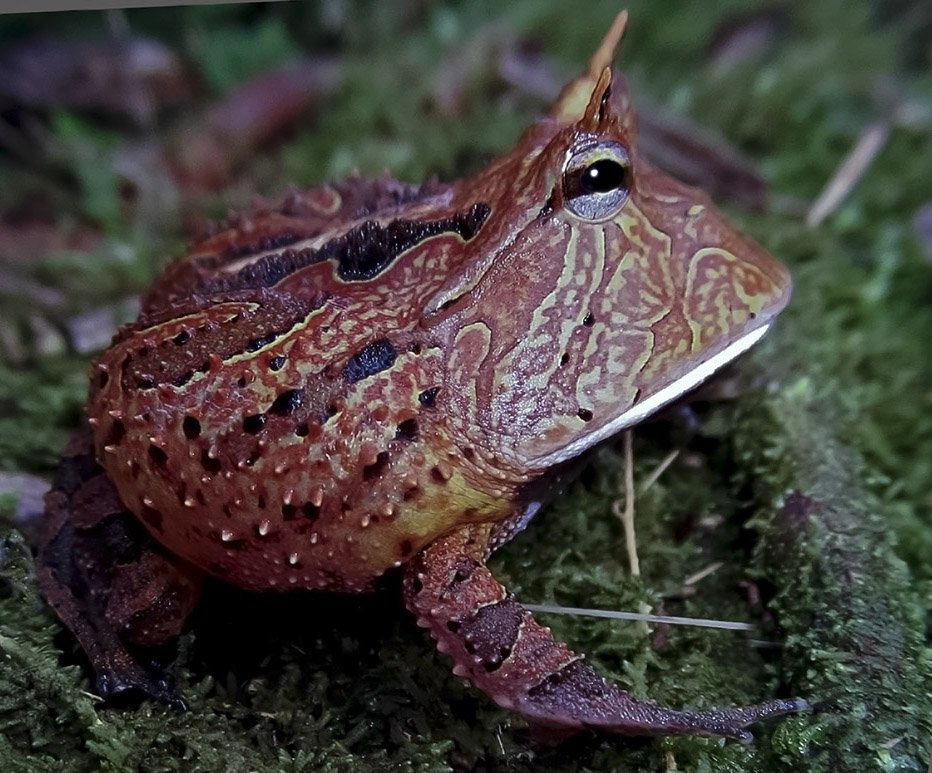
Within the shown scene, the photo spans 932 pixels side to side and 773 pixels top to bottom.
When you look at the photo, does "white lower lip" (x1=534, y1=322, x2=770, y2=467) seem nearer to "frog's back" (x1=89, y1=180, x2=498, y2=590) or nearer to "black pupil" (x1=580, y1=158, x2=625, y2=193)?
"frog's back" (x1=89, y1=180, x2=498, y2=590)

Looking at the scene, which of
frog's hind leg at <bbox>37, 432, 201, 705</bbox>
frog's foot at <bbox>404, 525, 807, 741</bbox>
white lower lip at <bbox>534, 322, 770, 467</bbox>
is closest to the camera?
frog's foot at <bbox>404, 525, 807, 741</bbox>

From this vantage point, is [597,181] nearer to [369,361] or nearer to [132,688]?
[369,361]

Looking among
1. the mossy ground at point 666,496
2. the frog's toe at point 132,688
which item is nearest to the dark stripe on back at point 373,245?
the mossy ground at point 666,496

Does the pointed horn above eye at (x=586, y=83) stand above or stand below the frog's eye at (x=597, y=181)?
above

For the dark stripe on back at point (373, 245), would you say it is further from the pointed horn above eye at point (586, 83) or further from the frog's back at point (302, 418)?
the pointed horn above eye at point (586, 83)

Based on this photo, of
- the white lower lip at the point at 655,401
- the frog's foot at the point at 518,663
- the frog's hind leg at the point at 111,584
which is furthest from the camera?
the frog's hind leg at the point at 111,584

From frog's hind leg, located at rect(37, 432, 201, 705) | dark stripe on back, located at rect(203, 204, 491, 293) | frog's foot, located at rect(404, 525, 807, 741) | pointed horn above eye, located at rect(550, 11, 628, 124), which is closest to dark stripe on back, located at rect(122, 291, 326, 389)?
dark stripe on back, located at rect(203, 204, 491, 293)

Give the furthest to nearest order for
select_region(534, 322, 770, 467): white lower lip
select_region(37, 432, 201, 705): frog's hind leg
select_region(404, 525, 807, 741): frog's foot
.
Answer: select_region(37, 432, 201, 705): frog's hind leg, select_region(534, 322, 770, 467): white lower lip, select_region(404, 525, 807, 741): frog's foot

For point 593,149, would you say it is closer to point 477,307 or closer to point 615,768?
point 477,307
